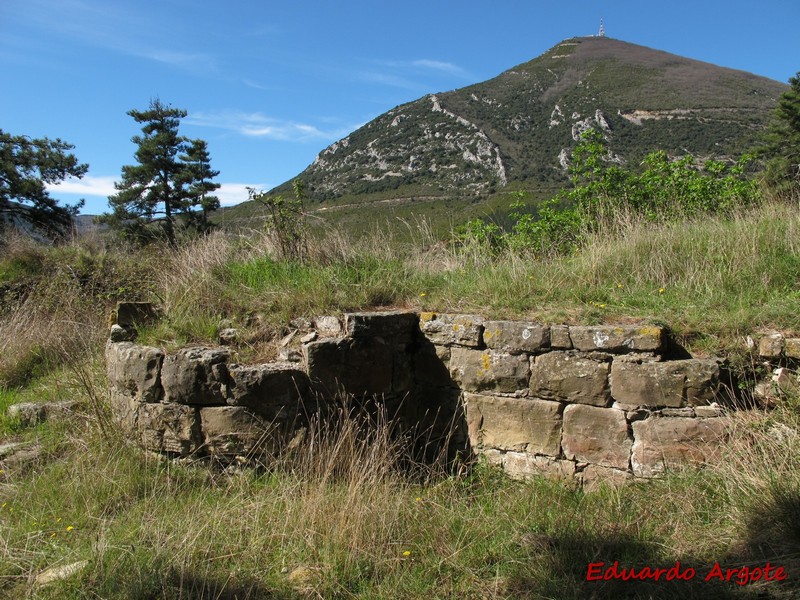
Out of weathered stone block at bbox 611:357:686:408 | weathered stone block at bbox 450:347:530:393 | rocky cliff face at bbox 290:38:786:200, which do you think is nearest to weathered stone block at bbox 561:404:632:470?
weathered stone block at bbox 611:357:686:408

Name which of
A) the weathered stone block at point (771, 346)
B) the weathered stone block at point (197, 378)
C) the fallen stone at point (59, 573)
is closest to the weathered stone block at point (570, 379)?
the weathered stone block at point (771, 346)

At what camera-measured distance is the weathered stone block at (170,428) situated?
156 inches

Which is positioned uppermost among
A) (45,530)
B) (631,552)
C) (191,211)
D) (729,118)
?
(729,118)

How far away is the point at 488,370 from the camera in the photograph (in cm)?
420

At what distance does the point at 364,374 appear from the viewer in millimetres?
4234

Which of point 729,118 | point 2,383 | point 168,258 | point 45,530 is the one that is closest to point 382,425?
point 45,530

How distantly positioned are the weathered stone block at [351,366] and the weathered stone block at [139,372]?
45.1 inches

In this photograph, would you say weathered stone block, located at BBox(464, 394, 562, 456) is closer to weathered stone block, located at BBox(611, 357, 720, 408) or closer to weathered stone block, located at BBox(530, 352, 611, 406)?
weathered stone block, located at BBox(530, 352, 611, 406)

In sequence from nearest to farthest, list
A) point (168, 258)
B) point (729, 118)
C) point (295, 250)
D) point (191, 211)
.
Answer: point (295, 250) < point (168, 258) < point (191, 211) < point (729, 118)

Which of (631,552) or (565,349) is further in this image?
(565,349)

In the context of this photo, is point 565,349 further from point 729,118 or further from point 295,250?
point 729,118

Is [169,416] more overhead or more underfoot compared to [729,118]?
more underfoot

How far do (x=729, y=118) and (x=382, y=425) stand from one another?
44403 millimetres

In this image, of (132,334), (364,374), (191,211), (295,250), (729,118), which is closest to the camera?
(364,374)
